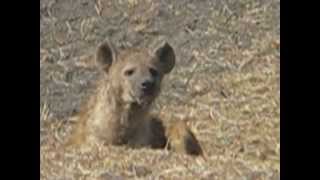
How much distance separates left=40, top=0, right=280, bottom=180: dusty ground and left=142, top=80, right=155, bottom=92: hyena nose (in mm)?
143

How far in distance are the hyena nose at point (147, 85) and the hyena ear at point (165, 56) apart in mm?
152

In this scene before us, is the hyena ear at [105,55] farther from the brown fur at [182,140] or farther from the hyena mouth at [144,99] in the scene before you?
the brown fur at [182,140]

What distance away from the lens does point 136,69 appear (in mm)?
7234

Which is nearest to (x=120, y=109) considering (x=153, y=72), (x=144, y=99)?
(x=144, y=99)

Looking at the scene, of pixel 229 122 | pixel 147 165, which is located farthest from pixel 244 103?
pixel 147 165

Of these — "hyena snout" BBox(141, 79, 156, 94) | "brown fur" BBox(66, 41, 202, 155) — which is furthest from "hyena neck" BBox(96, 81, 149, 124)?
"hyena snout" BBox(141, 79, 156, 94)

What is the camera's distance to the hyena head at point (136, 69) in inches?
284

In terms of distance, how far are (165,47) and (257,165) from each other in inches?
34.8

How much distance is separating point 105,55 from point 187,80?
515mm

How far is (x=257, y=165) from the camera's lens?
7.10 metres

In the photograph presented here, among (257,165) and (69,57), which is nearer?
(257,165)

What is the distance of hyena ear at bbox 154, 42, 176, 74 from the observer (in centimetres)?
734

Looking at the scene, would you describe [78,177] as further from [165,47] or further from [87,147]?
[165,47]

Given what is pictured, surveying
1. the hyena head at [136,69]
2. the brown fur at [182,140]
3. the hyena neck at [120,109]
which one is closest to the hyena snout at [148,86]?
the hyena head at [136,69]
